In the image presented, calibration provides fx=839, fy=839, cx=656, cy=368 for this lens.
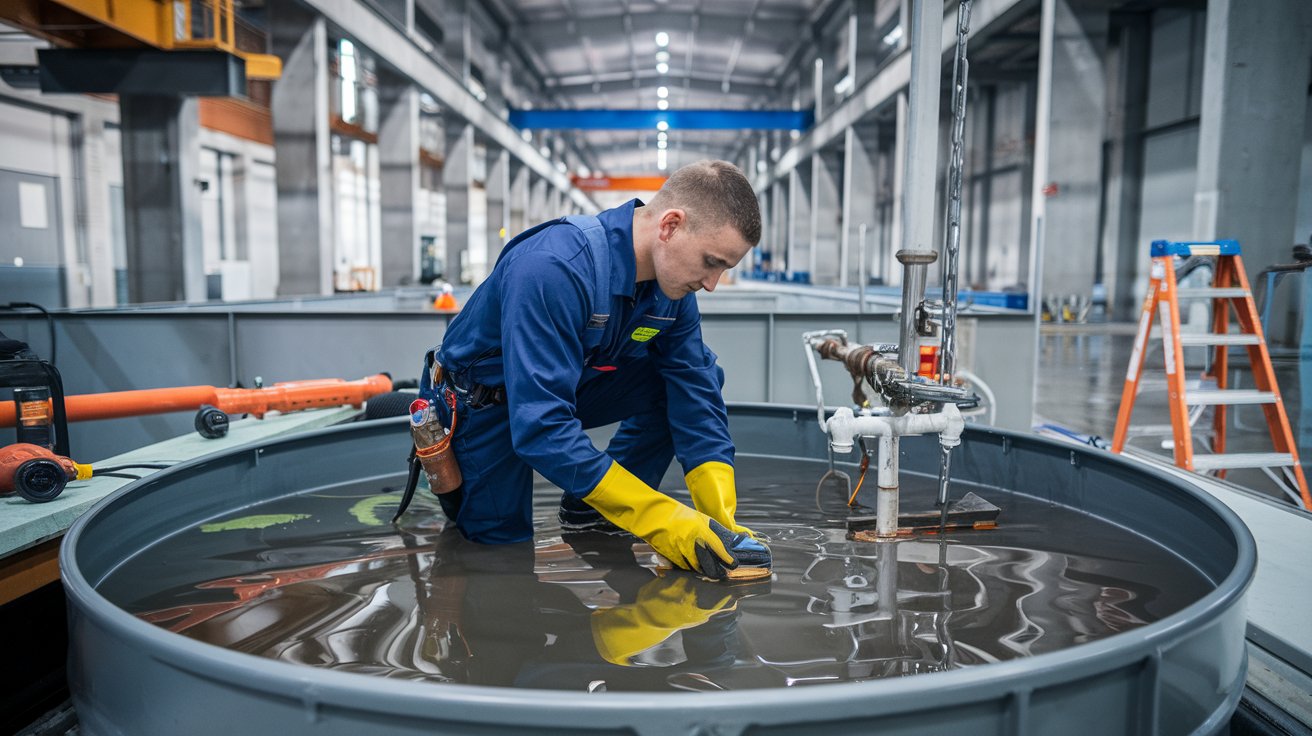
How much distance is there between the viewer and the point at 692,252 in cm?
193

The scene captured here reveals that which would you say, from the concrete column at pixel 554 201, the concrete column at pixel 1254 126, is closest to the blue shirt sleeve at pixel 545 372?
the concrete column at pixel 1254 126

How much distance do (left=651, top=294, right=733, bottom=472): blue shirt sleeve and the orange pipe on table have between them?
2010 millimetres

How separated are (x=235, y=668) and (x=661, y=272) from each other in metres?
1.23

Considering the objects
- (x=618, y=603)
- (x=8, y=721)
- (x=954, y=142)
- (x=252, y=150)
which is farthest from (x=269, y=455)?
(x=252, y=150)

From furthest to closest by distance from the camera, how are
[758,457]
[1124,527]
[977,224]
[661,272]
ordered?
[977,224], [758,457], [1124,527], [661,272]

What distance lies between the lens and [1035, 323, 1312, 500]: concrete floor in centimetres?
445

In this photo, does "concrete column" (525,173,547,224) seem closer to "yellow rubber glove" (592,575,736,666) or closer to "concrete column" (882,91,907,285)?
"concrete column" (882,91,907,285)

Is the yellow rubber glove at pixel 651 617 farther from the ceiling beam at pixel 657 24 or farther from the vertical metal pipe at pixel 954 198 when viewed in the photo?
the ceiling beam at pixel 657 24

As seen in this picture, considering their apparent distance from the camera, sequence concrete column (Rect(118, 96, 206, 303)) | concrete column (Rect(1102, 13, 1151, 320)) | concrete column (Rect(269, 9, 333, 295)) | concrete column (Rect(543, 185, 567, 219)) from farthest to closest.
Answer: concrete column (Rect(543, 185, 567, 219)) < concrete column (Rect(1102, 13, 1151, 320)) < concrete column (Rect(269, 9, 333, 295)) < concrete column (Rect(118, 96, 206, 303))

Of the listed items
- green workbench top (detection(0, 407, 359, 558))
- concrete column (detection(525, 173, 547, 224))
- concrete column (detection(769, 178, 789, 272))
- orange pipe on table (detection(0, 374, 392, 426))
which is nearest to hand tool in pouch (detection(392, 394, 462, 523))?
green workbench top (detection(0, 407, 359, 558))

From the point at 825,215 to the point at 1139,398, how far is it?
13175 mm

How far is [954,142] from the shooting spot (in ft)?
6.78

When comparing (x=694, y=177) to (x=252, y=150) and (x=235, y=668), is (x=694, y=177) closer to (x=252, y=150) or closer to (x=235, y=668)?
(x=235, y=668)

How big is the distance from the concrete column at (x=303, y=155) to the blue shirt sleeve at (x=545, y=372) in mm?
8826
